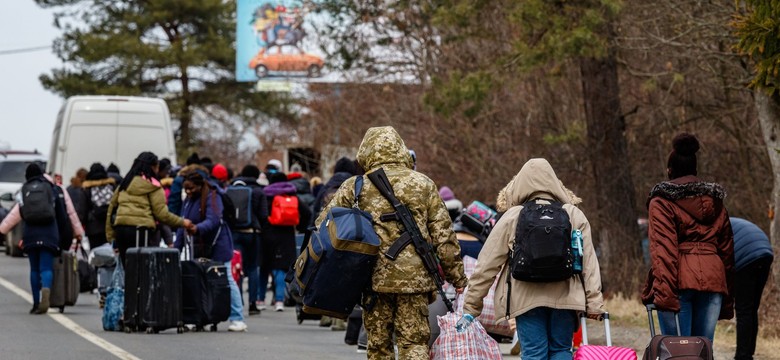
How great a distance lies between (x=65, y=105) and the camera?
26812 millimetres

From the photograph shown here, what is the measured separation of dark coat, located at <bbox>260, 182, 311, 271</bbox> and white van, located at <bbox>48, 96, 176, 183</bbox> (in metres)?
6.39

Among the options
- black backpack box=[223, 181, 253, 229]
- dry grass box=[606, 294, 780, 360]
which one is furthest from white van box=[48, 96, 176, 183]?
dry grass box=[606, 294, 780, 360]

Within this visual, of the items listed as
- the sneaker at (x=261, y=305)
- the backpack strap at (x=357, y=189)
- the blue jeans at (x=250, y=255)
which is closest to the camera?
the backpack strap at (x=357, y=189)

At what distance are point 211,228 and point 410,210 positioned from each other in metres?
7.05

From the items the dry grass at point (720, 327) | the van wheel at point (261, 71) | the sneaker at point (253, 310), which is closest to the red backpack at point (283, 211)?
the sneaker at point (253, 310)

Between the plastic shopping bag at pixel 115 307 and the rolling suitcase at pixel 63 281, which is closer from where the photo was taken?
the plastic shopping bag at pixel 115 307

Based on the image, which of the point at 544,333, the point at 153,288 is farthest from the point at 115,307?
the point at 544,333

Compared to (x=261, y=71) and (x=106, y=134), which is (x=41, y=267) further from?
(x=261, y=71)

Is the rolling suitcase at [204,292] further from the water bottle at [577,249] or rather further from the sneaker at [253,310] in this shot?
the water bottle at [577,249]

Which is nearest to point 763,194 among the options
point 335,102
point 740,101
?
point 740,101

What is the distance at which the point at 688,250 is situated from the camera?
10109 mm

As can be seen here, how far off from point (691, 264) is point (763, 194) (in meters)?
14.0

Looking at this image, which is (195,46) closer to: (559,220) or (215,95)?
(215,95)

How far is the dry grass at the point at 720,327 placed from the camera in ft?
45.2
